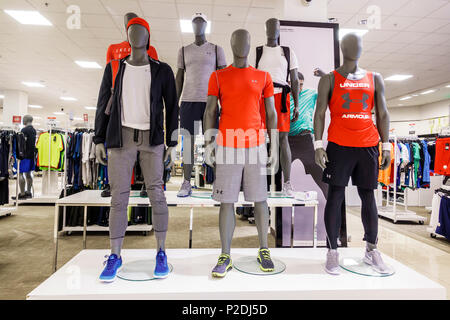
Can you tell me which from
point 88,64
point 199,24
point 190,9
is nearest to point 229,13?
point 190,9

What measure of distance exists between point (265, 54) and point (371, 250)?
194cm

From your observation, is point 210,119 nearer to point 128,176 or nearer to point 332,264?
point 128,176

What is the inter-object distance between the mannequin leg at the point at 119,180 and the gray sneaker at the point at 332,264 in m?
1.48

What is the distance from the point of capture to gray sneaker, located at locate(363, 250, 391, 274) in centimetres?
203

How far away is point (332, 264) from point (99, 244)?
324 cm

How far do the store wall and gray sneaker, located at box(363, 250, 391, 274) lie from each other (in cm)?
1182

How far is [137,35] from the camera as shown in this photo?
186 cm

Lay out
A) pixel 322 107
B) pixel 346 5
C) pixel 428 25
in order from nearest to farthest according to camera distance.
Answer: pixel 322 107 < pixel 346 5 < pixel 428 25

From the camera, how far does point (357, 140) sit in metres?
1.97

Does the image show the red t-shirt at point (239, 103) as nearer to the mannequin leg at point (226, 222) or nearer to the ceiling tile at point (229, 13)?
the mannequin leg at point (226, 222)

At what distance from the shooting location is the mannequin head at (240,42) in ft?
6.30

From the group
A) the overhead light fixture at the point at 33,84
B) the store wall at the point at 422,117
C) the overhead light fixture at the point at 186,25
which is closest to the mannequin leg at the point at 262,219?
the overhead light fixture at the point at 186,25
